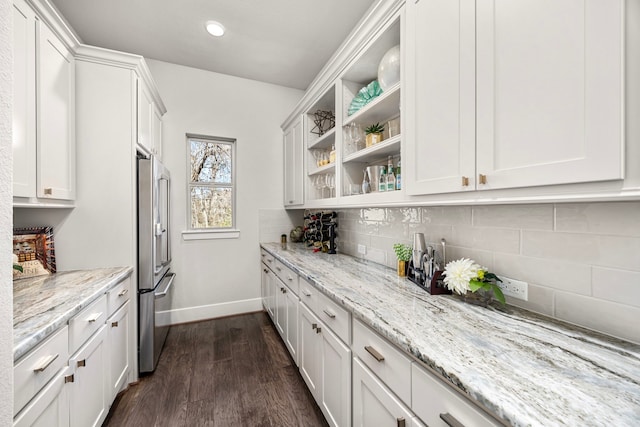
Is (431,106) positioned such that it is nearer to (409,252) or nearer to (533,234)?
(533,234)

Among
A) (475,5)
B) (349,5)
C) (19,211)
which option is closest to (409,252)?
Result: (475,5)

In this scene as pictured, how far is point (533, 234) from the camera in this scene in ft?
3.56

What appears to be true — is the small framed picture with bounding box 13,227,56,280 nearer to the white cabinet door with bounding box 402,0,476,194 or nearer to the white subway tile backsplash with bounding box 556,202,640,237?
the white cabinet door with bounding box 402,0,476,194

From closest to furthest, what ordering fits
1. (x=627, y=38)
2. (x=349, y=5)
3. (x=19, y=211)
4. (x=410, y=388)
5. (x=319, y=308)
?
(x=627, y=38) → (x=410, y=388) → (x=319, y=308) → (x=19, y=211) → (x=349, y=5)

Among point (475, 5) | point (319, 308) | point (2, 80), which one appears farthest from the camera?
point (319, 308)

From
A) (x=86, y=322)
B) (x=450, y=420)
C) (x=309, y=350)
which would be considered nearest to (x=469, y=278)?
(x=450, y=420)

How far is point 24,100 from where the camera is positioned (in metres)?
1.41

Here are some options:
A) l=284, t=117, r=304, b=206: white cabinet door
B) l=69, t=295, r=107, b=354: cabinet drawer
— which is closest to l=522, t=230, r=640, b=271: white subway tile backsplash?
l=69, t=295, r=107, b=354: cabinet drawer

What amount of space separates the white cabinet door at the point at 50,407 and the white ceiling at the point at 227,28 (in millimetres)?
2569

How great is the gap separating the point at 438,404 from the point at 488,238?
810 millimetres

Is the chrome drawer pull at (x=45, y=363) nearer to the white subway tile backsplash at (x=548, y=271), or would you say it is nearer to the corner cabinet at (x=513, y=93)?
the corner cabinet at (x=513, y=93)

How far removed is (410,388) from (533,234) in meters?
0.78

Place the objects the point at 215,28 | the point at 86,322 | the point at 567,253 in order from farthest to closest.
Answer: the point at 215,28, the point at 86,322, the point at 567,253

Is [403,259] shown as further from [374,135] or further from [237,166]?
[237,166]
